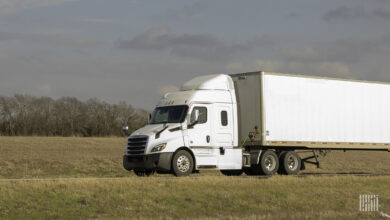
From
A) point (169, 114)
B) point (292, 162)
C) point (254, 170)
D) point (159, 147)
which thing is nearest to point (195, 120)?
point (169, 114)

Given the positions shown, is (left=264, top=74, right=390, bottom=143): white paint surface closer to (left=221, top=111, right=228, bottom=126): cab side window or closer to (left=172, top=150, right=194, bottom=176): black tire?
(left=221, top=111, right=228, bottom=126): cab side window

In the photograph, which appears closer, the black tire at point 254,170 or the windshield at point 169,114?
the windshield at point 169,114

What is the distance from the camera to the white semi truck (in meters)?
24.2

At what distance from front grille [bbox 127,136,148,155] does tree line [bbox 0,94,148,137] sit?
40632mm

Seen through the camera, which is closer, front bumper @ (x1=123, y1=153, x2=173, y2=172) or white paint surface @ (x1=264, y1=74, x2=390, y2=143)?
front bumper @ (x1=123, y1=153, x2=173, y2=172)

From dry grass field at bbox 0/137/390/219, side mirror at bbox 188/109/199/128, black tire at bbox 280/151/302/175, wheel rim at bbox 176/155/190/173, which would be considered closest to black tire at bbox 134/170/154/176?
wheel rim at bbox 176/155/190/173

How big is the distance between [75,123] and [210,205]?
5520cm

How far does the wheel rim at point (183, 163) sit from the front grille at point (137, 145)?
4.70 ft

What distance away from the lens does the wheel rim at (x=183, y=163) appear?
24062 mm

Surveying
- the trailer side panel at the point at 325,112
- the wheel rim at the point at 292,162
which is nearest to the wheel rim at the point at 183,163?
the trailer side panel at the point at 325,112

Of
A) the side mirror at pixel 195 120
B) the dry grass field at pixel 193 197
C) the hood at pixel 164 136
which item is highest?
the side mirror at pixel 195 120

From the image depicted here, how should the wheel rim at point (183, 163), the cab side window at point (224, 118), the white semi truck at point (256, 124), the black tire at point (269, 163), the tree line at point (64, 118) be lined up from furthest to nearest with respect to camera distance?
the tree line at point (64, 118)
the black tire at point (269, 163)
the cab side window at point (224, 118)
the white semi truck at point (256, 124)
the wheel rim at point (183, 163)

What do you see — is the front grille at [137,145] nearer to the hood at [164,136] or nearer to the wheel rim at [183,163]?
the hood at [164,136]

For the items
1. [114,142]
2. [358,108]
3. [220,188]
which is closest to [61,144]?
[114,142]
